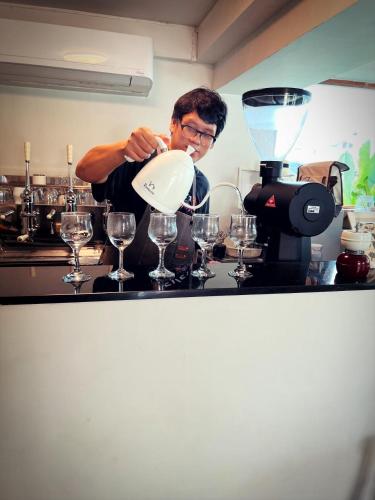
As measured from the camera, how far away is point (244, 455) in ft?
3.36

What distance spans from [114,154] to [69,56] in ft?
5.06

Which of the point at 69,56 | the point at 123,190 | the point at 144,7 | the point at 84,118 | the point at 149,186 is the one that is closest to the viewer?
the point at 149,186

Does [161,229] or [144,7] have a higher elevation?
[144,7]

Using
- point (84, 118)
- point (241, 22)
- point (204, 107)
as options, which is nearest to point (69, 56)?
point (84, 118)

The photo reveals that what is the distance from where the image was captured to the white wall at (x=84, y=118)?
2.72m

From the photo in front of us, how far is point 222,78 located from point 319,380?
2482 mm

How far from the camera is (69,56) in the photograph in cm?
231

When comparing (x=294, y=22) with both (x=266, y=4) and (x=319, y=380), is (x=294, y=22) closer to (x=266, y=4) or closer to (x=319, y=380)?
(x=266, y=4)

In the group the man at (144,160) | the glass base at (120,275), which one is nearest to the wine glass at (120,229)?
the glass base at (120,275)

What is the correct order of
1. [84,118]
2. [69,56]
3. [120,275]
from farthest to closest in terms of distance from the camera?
[84,118] → [69,56] → [120,275]

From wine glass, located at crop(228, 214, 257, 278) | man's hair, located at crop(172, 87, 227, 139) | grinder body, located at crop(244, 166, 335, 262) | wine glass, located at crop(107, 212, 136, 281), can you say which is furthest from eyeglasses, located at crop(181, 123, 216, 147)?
wine glass, located at crop(107, 212, 136, 281)

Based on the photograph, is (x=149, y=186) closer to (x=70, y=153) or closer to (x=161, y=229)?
(x=161, y=229)

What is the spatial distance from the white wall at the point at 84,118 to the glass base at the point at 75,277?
83.7 inches

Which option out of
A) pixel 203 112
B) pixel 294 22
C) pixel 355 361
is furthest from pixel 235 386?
pixel 294 22
